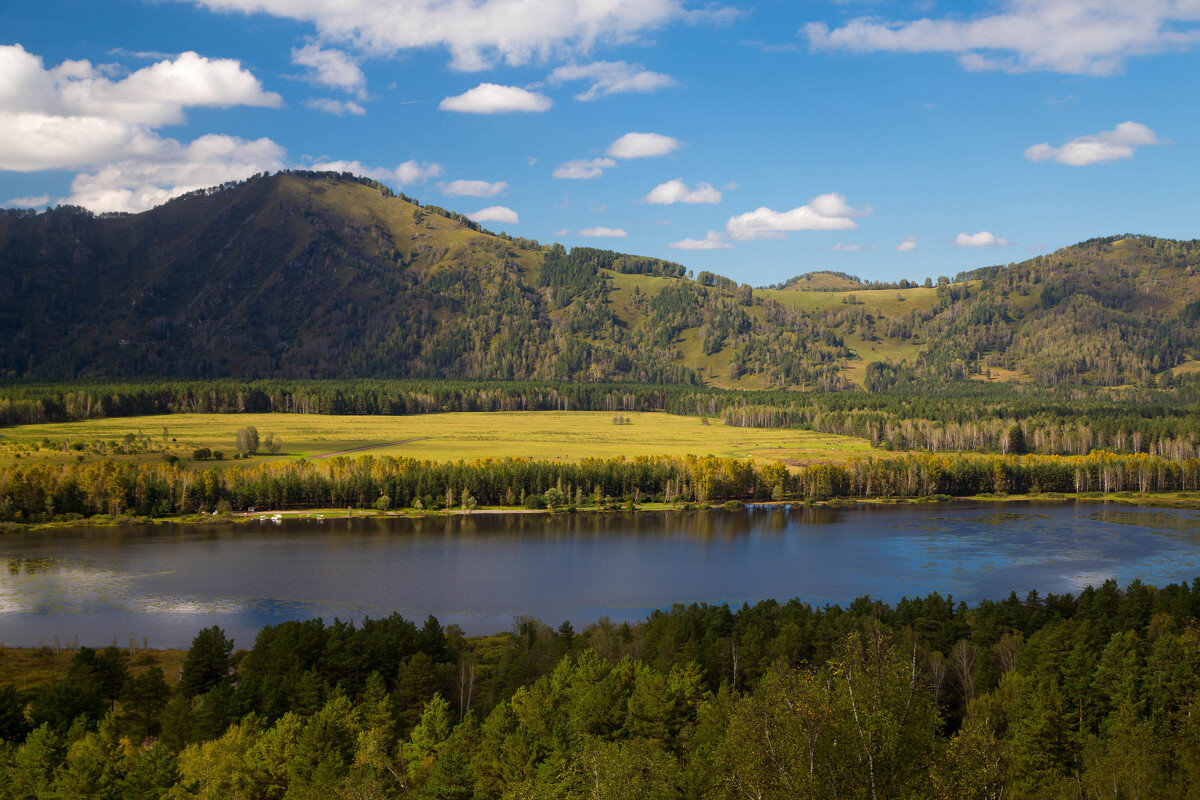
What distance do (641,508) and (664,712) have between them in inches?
3554

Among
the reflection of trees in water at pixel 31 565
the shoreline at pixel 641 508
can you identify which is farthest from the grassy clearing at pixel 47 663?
the shoreline at pixel 641 508

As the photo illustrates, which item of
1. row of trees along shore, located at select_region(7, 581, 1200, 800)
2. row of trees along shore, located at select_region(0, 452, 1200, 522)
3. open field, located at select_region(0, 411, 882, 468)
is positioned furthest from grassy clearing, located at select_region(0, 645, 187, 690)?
open field, located at select_region(0, 411, 882, 468)

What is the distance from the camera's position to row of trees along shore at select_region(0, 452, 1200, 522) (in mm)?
116062

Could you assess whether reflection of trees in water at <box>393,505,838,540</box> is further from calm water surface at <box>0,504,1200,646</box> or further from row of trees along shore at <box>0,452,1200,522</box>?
row of trees along shore at <box>0,452,1200,522</box>

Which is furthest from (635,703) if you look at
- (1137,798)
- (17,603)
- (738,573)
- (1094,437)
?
(1094,437)

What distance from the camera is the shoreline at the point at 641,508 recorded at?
111750 mm

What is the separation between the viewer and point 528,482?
12975cm

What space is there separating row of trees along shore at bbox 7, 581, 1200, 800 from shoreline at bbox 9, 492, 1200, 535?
58.5 meters

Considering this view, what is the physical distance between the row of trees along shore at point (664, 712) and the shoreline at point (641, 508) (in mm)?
58498

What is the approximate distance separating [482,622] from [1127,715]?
4472cm

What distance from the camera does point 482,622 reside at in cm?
6912

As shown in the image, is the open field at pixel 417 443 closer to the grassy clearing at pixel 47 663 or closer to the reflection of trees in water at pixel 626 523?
the reflection of trees in water at pixel 626 523

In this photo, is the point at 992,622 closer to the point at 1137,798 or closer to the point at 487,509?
the point at 1137,798

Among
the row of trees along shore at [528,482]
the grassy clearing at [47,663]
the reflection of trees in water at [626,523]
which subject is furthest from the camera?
the row of trees along shore at [528,482]
